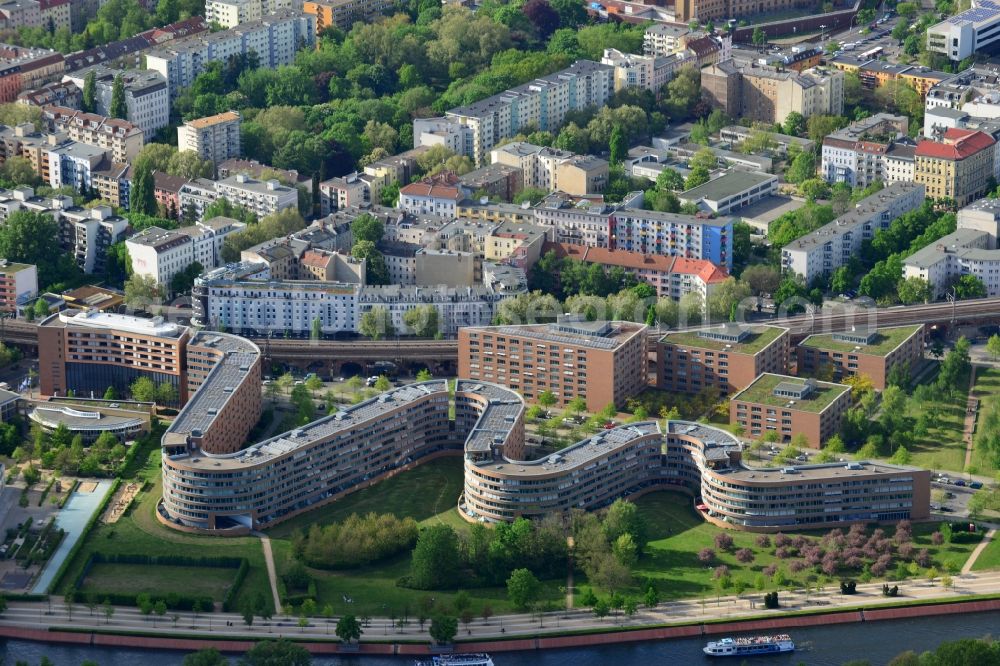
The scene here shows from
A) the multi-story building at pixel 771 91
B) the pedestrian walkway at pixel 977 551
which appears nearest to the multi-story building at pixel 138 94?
the multi-story building at pixel 771 91

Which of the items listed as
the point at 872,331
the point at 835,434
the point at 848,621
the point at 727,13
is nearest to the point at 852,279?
the point at 872,331

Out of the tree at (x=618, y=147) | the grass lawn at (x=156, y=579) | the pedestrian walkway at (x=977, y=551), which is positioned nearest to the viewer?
the grass lawn at (x=156, y=579)

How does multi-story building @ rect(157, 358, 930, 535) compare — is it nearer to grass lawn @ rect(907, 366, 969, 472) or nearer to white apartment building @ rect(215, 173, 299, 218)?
grass lawn @ rect(907, 366, 969, 472)

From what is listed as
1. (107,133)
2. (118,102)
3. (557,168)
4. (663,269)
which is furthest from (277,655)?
(118,102)

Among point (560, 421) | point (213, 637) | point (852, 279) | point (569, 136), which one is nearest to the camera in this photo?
point (213, 637)

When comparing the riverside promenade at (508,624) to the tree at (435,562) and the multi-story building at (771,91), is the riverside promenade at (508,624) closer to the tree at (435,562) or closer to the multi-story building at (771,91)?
the tree at (435,562)

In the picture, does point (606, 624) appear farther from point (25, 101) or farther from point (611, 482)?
point (25, 101)
